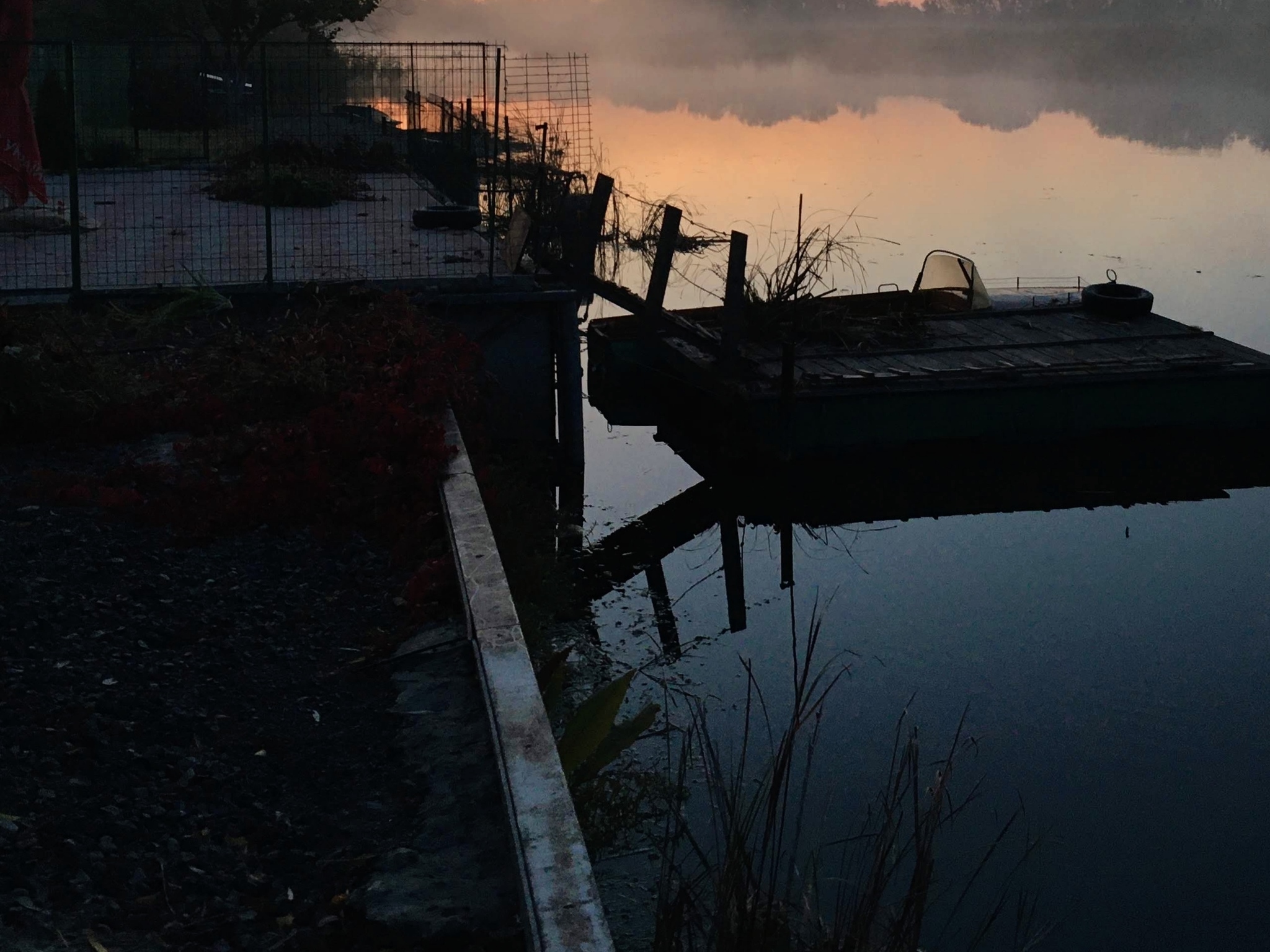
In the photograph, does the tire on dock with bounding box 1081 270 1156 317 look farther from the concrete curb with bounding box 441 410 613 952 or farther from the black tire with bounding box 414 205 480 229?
the concrete curb with bounding box 441 410 613 952

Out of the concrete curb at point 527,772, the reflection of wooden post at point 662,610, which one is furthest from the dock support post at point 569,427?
the concrete curb at point 527,772

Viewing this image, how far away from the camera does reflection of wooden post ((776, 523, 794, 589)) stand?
12.2 metres

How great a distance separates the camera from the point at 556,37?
186m

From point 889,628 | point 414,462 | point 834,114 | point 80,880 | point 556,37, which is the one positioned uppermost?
point 556,37

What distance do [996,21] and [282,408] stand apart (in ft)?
609

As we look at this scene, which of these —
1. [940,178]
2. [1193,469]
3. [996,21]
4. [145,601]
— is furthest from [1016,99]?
[996,21]

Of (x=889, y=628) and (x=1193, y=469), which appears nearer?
(x=889, y=628)

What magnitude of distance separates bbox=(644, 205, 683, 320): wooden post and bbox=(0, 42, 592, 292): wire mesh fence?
1804mm

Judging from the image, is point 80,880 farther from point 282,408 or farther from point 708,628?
point 708,628

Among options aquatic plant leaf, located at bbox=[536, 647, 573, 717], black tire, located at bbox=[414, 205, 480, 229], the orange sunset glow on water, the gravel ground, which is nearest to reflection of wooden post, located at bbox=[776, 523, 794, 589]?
black tire, located at bbox=[414, 205, 480, 229]

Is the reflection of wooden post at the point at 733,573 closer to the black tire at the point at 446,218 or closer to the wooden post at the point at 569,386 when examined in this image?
the wooden post at the point at 569,386

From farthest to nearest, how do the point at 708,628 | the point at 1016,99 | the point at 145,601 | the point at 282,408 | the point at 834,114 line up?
the point at 1016,99 → the point at 834,114 → the point at 708,628 → the point at 282,408 → the point at 145,601

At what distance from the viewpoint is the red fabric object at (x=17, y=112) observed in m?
11.3

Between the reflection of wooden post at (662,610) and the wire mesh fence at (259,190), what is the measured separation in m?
3.04
